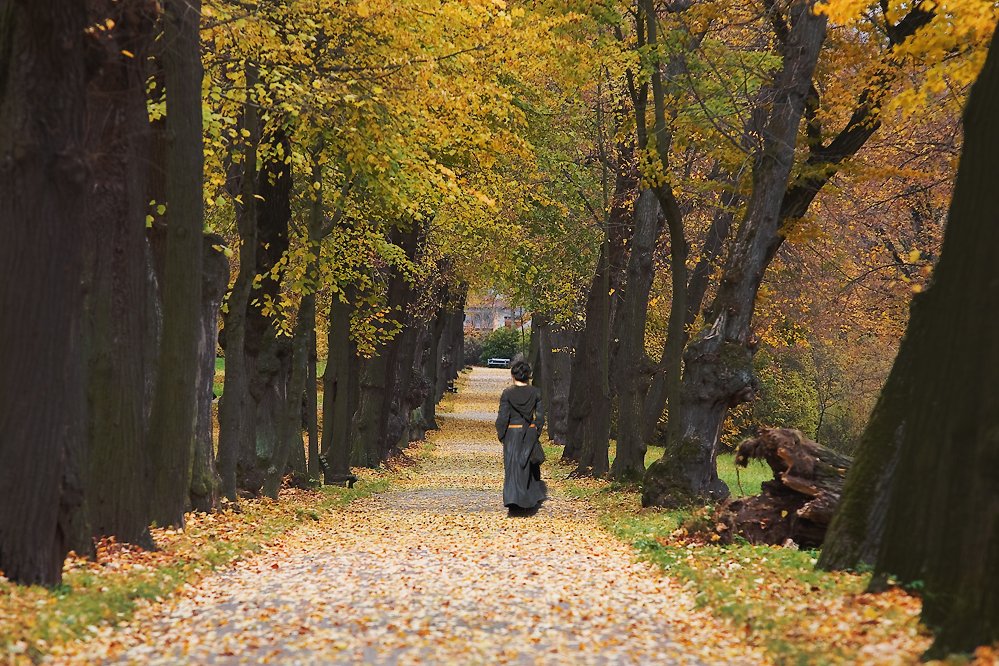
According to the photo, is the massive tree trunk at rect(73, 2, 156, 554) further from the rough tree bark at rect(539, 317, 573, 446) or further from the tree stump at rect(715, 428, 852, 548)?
the rough tree bark at rect(539, 317, 573, 446)

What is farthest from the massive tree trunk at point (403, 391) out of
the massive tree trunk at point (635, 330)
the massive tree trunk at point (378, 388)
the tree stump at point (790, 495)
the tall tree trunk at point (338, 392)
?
the tree stump at point (790, 495)

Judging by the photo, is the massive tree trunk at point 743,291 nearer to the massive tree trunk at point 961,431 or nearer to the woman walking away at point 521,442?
the woman walking away at point 521,442

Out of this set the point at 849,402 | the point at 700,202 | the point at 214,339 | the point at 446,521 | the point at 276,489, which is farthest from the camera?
the point at 849,402

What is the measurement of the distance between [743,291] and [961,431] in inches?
373

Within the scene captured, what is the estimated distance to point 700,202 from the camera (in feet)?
77.9

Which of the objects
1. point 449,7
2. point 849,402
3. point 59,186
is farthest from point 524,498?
point 849,402

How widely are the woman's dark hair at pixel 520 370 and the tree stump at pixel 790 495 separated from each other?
4691 mm

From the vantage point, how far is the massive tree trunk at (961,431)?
6.95 meters

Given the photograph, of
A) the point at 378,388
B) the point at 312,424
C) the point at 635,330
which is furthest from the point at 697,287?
the point at 312,424

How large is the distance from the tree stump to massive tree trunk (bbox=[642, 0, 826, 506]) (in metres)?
3.63

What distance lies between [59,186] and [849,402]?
121 feet

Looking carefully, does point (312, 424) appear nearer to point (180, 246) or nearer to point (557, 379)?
point (180, 246)

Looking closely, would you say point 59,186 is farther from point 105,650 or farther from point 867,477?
point 867,477

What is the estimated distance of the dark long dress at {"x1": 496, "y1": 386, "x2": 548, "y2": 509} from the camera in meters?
18.4
